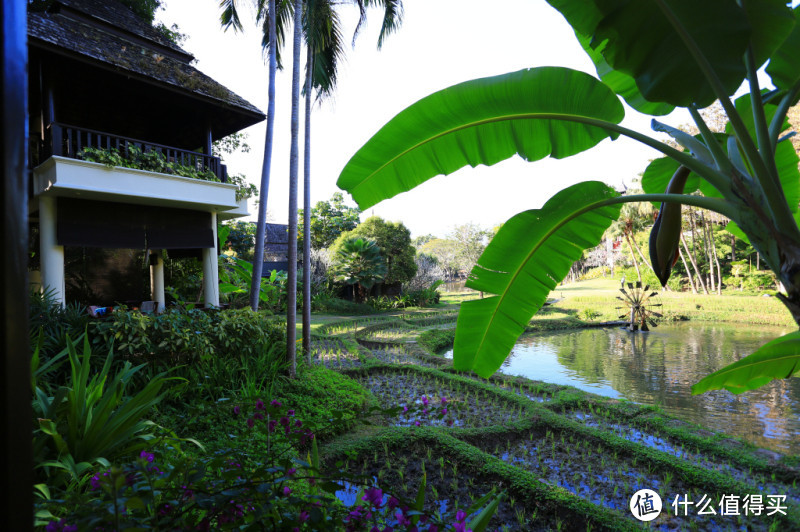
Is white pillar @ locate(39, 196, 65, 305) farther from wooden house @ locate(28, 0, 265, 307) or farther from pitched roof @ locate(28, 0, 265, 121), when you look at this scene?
pitched roof @ locate(28, 0, 265, 121)

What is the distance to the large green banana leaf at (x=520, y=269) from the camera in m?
2.19

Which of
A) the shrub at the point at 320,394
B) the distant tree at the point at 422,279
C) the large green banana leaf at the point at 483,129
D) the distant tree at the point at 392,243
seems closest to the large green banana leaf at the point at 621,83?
the large green banana leaf at the point at 483,129

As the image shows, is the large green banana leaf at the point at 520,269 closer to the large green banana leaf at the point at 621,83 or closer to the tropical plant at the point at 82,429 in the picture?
the large green banana leaf at the point at 621,83

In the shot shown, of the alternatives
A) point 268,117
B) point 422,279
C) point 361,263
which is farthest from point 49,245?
point 422,279

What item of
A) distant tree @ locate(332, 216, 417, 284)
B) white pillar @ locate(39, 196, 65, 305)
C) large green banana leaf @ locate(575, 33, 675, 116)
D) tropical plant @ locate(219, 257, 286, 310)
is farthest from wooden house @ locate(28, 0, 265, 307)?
distant tree @ locate(332, 216, 417, 284)

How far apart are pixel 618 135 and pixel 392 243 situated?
1706 centimetres

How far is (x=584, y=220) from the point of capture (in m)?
2.26

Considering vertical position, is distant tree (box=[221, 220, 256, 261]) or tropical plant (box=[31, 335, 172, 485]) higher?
distant tree (box=[221, 220, 256, 261])

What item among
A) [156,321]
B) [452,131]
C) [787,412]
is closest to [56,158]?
[156,321]

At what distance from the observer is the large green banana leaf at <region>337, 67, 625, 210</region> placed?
75.2 inches

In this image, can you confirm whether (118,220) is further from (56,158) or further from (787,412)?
(787,412)

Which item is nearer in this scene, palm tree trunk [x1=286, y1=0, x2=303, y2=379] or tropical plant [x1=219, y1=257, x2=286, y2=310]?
palm tree trunk [x1=286, y1=0, x2=303, y2=379]

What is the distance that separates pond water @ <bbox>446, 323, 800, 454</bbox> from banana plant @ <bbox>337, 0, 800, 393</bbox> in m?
4.15

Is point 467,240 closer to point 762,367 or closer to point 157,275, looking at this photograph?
point 157,275
